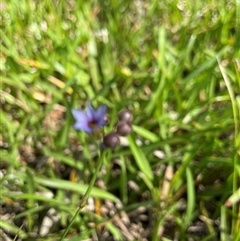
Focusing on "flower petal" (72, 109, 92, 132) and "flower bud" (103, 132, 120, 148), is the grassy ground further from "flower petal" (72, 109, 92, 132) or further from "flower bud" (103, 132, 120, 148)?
"flower bud" (103, 132, 120, 148)

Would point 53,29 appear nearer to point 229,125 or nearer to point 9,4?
point 9,4

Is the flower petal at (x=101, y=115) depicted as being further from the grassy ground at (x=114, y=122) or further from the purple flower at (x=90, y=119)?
the grassy ground at (x=114, y=122)

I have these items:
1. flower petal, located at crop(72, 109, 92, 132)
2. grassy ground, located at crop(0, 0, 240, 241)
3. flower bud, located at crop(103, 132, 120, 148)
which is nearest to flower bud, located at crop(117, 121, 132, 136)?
flower bud, located at crop(103, 132, 120, 148)

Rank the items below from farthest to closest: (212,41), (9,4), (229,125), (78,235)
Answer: (212,41) < (9,4) < (229,125) < (78,235)

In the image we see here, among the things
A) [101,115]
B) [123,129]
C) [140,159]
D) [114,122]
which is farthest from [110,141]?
[114,122]

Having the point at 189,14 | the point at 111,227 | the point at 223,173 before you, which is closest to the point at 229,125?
the point at 223,173
